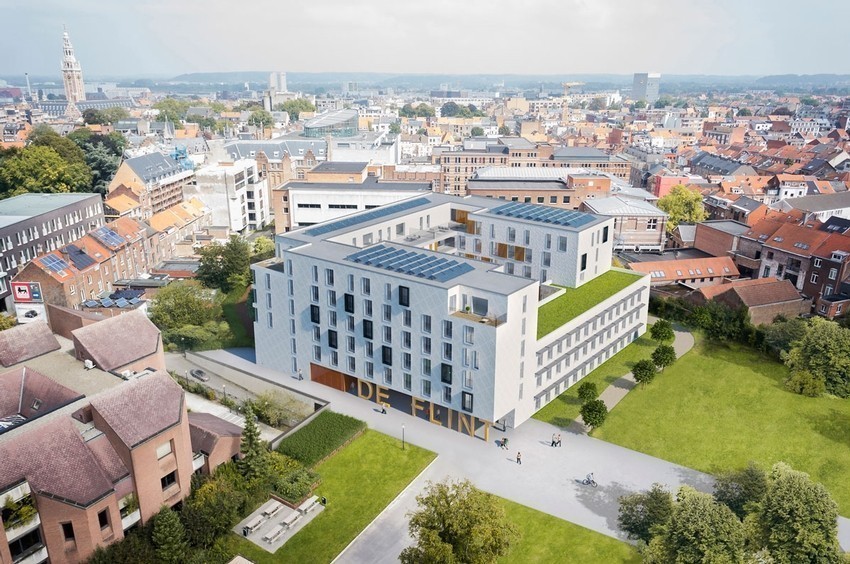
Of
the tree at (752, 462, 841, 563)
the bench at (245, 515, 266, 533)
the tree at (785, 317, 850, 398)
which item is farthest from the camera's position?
the tree at (785, 317, 850, 398)

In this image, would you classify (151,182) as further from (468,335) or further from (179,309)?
(468,335)

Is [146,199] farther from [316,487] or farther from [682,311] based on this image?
[682,311]

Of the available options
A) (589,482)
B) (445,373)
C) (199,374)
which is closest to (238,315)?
(199,374)

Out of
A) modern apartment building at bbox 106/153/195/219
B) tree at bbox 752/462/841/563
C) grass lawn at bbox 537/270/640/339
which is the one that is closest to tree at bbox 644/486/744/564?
tree at bbox 752/462/841/563

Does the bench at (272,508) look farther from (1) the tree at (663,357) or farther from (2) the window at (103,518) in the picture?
(1) the tree at (663,357)

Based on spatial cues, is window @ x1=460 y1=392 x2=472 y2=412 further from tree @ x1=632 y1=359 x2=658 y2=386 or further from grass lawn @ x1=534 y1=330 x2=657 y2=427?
tree @ x1=632 y1=359 x2=658 y2=386

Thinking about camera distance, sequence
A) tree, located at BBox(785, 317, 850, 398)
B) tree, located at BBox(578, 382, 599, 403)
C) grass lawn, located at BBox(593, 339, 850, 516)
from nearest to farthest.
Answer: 1. grass lawn, located at BBox(593, 339, 850, 516)
2. tree, located at BBox(578, 382, 599, 403)
3. tree, located at BBox(785, 317, 850, 398)

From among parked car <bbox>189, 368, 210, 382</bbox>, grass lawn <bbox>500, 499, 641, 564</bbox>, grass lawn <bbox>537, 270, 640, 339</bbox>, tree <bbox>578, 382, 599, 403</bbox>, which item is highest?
grass lawn <bbox>537, 270, 640, 339</bbox>
